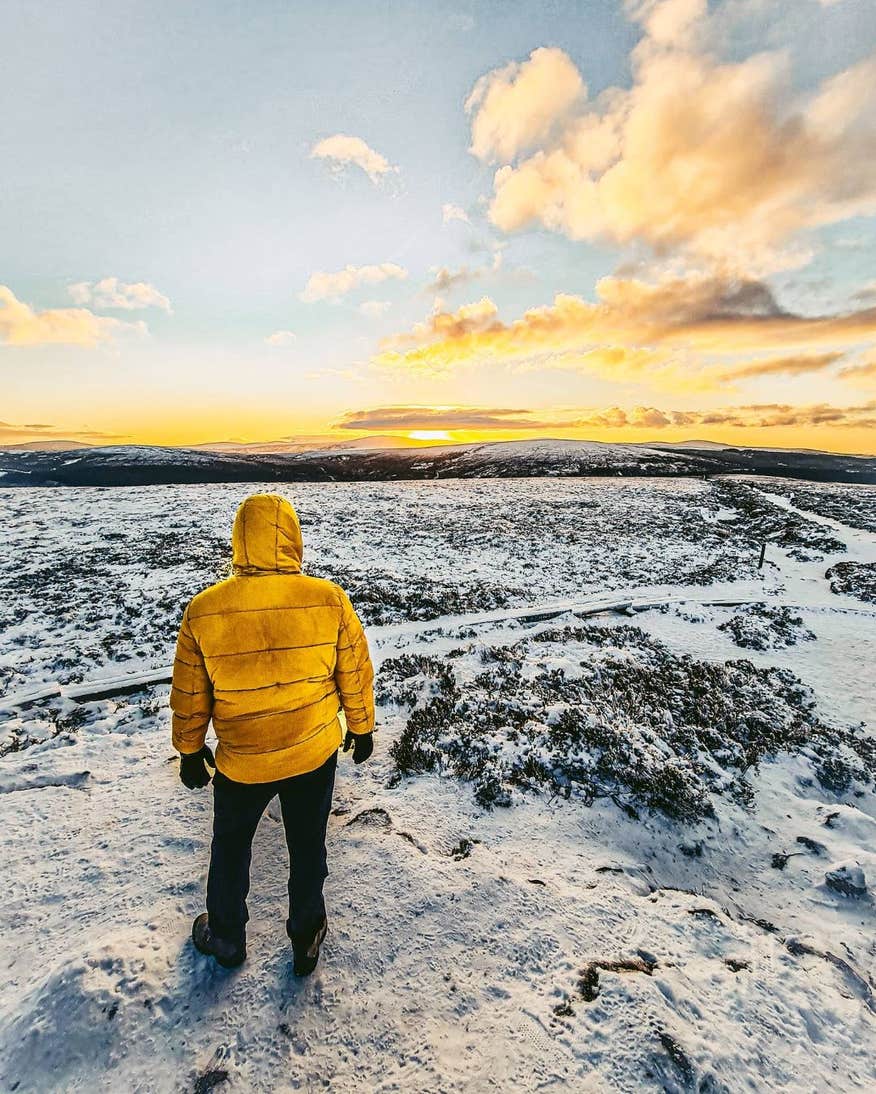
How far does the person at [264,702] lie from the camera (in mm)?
2951

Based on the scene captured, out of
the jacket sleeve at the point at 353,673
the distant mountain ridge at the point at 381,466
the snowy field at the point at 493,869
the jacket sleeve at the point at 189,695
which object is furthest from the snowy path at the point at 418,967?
the distant mountain ridge at the point at 381,466

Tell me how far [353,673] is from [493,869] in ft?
8.91

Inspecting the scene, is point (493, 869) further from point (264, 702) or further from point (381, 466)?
point (381, 466)

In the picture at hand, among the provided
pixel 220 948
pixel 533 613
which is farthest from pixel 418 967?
pixel 533 613

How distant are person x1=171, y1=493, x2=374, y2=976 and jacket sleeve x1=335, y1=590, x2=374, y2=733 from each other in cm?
1

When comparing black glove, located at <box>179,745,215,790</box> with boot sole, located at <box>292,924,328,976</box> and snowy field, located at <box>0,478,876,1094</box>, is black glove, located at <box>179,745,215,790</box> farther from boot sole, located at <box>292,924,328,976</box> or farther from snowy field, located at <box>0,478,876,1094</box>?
boot sole, located at <box>292,924,328,976</box>

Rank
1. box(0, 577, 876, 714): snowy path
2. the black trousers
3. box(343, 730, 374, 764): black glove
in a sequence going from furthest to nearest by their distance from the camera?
box(0, 577, 876, 714): snowy path, box(343, 730, 374, 764): black glove, the black trousers

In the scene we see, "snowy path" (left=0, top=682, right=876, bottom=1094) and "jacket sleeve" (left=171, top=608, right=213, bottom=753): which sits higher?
"jacket sleeve" (left=171, top=608, right=213, bottom=753)

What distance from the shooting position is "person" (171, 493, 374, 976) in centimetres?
295

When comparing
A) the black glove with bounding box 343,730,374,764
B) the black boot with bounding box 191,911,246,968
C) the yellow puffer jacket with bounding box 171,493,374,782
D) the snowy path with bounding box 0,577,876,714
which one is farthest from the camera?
the snowy path with bounding box 0,577,876,714

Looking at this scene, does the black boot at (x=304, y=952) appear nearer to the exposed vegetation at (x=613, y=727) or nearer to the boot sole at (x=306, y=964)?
the boot sole at (x=306, y=964)

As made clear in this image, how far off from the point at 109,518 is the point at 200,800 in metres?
24.4

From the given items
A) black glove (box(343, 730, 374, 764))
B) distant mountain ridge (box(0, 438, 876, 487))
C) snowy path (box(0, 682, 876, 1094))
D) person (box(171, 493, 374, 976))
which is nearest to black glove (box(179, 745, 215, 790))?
person (box(171, 493, 374, 976))

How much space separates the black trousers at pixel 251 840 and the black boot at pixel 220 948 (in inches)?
1.9
